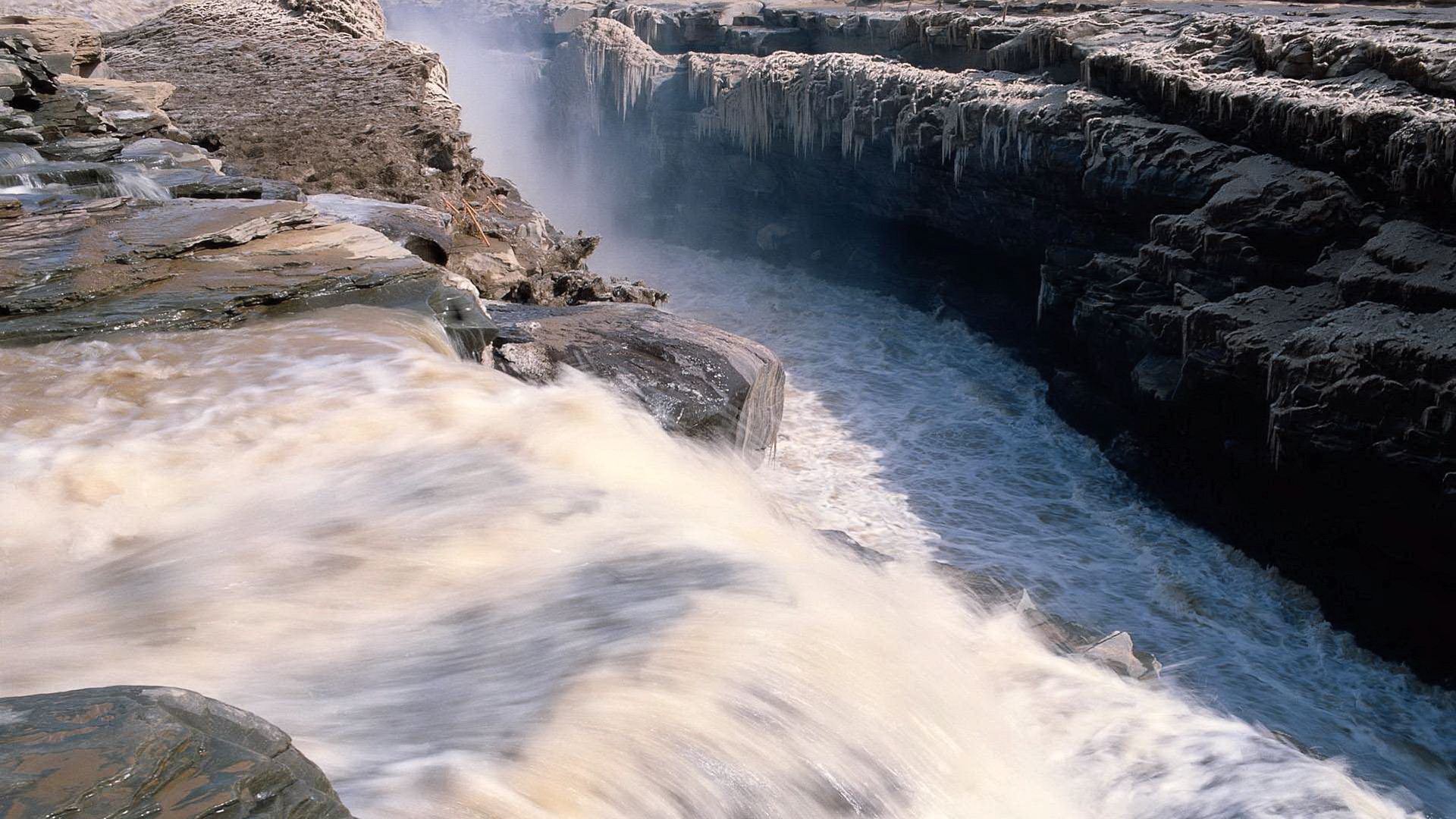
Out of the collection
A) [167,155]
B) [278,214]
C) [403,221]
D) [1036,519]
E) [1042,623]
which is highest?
[167,155]

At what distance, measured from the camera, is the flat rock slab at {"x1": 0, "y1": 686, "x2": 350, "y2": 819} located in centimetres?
154

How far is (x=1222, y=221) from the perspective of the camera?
24.5 feet

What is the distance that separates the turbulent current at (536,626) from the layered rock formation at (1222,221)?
1.28m

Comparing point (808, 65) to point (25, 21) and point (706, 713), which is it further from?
point (706, 713)

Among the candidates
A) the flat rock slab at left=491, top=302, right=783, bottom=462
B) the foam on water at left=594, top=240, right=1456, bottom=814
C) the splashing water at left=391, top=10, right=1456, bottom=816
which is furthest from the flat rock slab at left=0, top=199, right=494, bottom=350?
the foam on water at left=594, top=240, right=1456, bottom=814

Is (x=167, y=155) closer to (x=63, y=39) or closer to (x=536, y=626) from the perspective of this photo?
(x=63, y=39)

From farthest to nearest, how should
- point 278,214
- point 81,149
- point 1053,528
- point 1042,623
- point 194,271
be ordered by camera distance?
point 1053,528 → point 81,149 → point 278,214 → point 194,271 → point 1042,623

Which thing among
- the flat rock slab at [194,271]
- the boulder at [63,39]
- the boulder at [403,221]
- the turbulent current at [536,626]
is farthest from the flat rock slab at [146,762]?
the boulder at [63,39]

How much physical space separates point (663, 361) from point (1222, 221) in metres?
4.40

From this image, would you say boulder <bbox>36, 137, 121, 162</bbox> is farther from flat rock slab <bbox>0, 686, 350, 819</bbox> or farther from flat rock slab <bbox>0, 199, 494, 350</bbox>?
flat rock slab <bbox>0, 686, 350, 819</bbox>

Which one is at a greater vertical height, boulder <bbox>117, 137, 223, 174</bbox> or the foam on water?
boulder <bbox>117, 137, 223, 174</bbox>

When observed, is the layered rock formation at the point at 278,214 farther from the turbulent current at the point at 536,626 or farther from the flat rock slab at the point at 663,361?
the turbulent current at the point at 536,626

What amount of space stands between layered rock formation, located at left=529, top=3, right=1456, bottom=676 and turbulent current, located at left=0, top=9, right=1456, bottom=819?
128 cm

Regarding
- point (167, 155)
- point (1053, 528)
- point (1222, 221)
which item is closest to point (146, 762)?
point (167, 155)
